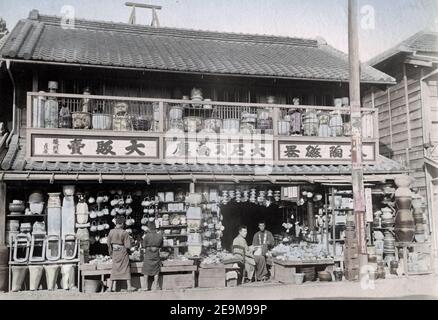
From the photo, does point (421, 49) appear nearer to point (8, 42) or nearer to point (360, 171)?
point (360, 171)

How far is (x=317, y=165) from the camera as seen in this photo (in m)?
14.7

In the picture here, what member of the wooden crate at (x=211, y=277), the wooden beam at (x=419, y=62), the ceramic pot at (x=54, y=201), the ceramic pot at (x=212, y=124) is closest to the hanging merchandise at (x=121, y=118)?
the ceramic pot at (x=212, y=124)

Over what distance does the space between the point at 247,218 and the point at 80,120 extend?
7.37 metres

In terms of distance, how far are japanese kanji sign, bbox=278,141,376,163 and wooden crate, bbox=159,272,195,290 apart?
4.57 m

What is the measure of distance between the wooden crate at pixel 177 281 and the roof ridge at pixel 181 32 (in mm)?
10802


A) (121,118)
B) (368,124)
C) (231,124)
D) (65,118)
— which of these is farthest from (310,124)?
(65,118)

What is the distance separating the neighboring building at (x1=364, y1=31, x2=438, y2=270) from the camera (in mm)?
16969

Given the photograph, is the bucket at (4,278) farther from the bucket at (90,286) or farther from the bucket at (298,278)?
the bucket at (298,278)

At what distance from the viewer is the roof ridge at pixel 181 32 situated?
18.5 m

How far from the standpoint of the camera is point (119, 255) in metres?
11.9

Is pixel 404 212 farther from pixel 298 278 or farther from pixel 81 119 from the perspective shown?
pixel 81 119

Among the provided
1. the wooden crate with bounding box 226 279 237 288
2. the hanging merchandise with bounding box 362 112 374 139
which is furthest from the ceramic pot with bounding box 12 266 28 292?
the hanging merchandise with bounding box 362 112 374 139

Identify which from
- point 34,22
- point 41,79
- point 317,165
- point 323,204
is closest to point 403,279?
point 323,204
